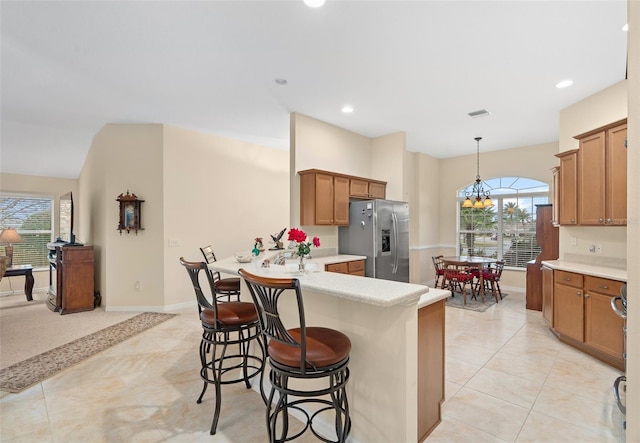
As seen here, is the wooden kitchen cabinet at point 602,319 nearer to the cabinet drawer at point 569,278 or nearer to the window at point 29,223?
the cabinet drawer at point 569,278

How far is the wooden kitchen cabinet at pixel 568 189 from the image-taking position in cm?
373

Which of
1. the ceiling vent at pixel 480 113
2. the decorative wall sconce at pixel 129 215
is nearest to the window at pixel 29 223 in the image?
the decorative wall sconce at pixel 129 215

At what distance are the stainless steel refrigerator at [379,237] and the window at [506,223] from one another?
9.04ft

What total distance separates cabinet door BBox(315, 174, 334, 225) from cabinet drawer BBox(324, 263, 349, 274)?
66 centimetres

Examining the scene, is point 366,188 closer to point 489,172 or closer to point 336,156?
point 336,156

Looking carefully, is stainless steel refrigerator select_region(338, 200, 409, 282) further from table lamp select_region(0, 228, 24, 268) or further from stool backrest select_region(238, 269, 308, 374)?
table lamp select_region(0, 228, 24, 268)

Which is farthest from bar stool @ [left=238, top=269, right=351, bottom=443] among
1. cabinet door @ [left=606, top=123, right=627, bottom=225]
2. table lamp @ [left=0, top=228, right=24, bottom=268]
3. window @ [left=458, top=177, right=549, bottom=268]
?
table lamp @ [left=0, top=228, right=24, bottom=268]

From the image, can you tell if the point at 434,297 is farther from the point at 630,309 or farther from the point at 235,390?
the point at 235,390

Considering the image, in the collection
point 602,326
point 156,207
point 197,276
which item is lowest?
point 602,326

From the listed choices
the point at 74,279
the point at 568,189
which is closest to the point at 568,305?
the point at 568,189

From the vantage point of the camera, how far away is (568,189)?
3832 mm

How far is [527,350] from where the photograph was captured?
3.44m

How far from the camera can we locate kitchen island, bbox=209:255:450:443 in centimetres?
165

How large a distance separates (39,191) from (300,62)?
7998mm
